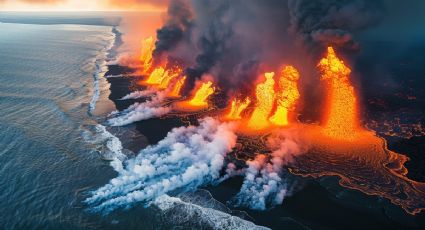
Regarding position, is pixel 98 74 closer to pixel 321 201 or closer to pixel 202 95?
pixel 202 95

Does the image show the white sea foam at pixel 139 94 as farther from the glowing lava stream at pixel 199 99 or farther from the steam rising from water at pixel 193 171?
the steam rising from water at pixel 193 171

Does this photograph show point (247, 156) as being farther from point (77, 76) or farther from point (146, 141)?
point (77, 76)

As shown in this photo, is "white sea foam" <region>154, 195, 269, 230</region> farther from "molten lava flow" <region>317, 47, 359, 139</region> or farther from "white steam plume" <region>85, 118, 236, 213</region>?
"molten lava flow" <region>317, 47, 359, 139</region>

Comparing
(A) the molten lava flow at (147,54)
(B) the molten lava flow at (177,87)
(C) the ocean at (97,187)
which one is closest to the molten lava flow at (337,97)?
(C) the ocean at (97,187)

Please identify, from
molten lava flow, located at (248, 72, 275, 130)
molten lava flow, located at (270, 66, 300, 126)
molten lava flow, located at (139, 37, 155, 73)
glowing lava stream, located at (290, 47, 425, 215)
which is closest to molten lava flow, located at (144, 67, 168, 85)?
molten lava flow, located at (139, 37, 155, 73)

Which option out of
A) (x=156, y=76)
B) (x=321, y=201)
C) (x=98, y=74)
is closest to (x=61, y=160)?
(x=321, y=201)

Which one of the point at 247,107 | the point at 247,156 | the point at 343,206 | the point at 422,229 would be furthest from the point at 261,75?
the point at 422,229

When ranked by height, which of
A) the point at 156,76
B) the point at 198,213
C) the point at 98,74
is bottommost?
the point at 198,213
